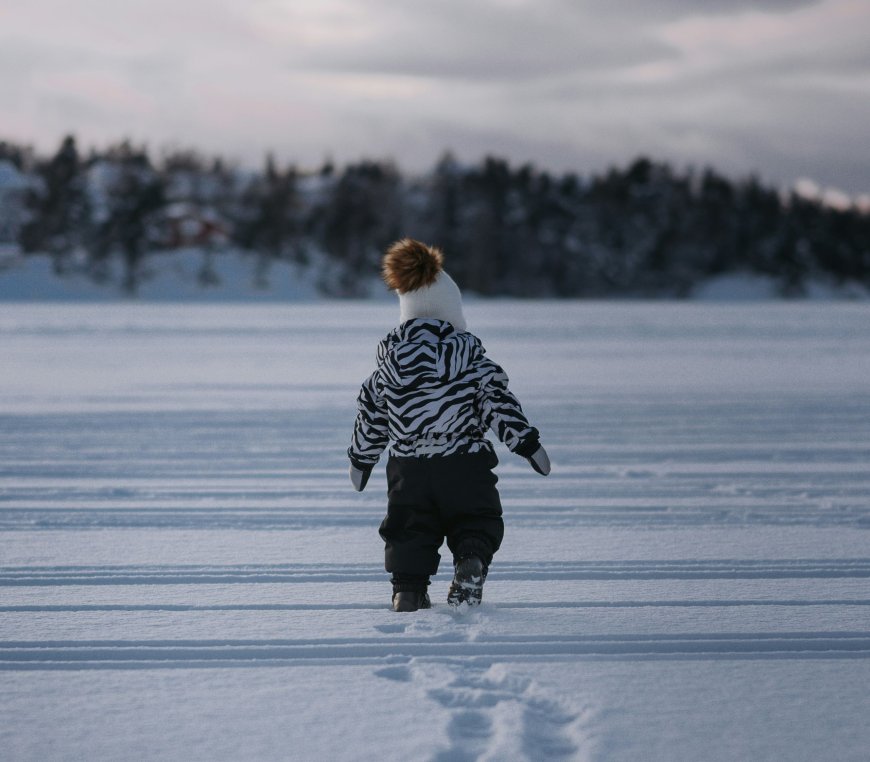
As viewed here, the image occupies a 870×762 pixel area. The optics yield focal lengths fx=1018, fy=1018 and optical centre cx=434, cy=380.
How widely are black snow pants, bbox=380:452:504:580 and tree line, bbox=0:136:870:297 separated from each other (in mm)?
60759

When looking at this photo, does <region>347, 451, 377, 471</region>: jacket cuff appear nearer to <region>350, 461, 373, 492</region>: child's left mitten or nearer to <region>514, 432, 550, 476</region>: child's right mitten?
<region>350, 461, 373, 492</region>: child's left mitten

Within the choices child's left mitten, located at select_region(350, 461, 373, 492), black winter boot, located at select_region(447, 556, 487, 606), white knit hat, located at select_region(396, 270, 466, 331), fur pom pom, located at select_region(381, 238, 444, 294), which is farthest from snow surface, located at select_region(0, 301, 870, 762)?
fur pom pom, located at select_region(381, 238, 444, 294)

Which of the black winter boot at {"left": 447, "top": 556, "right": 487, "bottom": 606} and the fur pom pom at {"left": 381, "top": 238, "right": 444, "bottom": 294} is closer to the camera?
the black winter boot at {"left": 447, "top": 556, "right": 487, "bottom": 606}

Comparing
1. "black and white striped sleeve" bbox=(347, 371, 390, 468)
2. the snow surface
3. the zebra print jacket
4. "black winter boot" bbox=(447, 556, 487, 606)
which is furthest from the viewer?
"black and white striped sleeve" bbox=(347, 371, 390, 468)

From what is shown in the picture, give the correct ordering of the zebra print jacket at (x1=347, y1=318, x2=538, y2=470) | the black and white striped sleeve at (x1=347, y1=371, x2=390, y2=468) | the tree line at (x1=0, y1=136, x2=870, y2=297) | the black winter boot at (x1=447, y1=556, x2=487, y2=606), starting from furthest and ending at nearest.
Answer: the tree line at (x1=0, y1=136, x2=870, y2=297), the black and white striped sleeve at (x1=347, y1=371, x2=390, y2=468), the zebra print jacket at (x1=347, y1=318, x2=538, y2=470), the black winter boot at (x1=447, y1=556, x2=487, y2=606)

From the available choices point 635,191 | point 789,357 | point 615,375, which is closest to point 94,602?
point 615,375

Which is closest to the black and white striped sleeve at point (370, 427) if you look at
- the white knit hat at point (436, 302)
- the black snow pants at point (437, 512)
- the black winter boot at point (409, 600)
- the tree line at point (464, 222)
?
the black snow pants at point (437, 512)

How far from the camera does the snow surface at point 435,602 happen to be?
8.39ft

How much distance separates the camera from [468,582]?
3.50 m

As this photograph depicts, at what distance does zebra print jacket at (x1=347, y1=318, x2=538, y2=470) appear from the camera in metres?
3.60

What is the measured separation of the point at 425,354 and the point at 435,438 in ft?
0.98

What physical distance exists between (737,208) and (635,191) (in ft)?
29.8

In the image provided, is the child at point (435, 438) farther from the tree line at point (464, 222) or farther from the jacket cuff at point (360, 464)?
the tree line at point (464, 222)

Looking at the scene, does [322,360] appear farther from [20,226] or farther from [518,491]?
[20,226]
